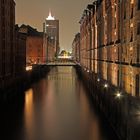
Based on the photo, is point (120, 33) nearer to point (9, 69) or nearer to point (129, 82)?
point (129, 82)

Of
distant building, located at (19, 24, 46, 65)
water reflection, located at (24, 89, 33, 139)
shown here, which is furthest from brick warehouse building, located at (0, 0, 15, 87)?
distant building, located at (19, 24, 46, 65)

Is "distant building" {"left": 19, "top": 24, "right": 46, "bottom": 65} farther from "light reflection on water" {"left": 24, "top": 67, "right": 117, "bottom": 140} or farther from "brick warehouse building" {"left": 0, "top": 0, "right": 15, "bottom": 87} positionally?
"light reflection on water" {"left": 24, "top": 67, "right": 117, "bottom": 140}

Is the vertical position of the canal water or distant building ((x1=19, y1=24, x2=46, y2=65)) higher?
distant building ((x1=19, y1=24, x2=46, y2=65))

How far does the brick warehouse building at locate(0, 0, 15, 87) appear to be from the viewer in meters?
51.2

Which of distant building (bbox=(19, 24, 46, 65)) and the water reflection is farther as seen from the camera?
distant building (bbox=(19, 24, 46, 65))

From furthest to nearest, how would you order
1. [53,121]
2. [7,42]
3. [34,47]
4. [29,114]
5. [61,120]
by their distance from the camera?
[34,47]
[7,42]
[29,114]
[61,120]
[53,121]

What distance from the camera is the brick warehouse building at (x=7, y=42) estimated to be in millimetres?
51175

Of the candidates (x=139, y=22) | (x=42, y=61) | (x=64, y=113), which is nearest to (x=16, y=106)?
(x=64, y=113)

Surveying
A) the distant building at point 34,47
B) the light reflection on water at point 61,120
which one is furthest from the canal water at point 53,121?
the distant building at point 34,47

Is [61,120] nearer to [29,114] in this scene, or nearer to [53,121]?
[53,121]

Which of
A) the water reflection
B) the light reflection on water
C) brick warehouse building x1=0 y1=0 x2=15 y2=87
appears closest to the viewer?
the light reflection on water

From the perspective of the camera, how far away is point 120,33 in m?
30.2

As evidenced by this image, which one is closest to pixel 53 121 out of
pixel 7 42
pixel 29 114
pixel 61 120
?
pixel 61 120

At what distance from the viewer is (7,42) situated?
55719mm
